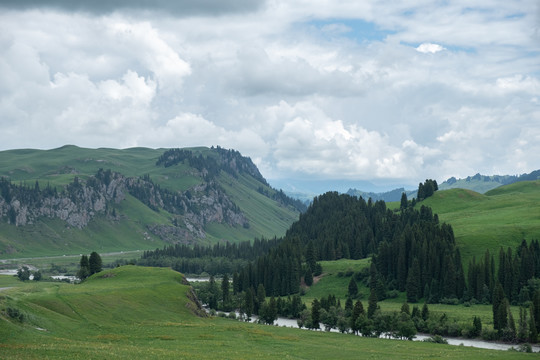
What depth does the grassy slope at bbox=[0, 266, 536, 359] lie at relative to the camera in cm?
7569

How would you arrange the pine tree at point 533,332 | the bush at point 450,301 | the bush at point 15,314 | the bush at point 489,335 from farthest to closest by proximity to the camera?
the bush at point 450,301
the bush at point 489,335
the pine tree at point 533,332
the bush at point 15,314

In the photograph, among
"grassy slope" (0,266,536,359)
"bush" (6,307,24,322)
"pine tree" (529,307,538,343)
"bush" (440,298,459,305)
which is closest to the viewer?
"grassy slope" (0,266,536,359)

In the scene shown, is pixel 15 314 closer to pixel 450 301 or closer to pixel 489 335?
pixel 489 335

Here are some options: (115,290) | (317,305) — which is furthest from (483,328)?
(115,290)

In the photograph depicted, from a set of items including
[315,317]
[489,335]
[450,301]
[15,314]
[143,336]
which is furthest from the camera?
[450,301]

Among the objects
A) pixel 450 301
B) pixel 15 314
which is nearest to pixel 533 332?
pixel 450 301

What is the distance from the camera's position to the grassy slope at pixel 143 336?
75688 millimetres

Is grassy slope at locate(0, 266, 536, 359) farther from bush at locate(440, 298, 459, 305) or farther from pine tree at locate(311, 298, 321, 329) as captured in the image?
bush at locate(440, 298, 459, 305)

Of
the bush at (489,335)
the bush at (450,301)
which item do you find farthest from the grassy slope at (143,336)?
the bush at (450,301)

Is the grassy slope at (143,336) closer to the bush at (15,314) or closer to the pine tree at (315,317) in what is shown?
the bush at (15,314)

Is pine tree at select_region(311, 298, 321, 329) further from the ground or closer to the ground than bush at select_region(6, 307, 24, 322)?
closer to the ground

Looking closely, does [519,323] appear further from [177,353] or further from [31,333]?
[31,333]

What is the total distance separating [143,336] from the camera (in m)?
103

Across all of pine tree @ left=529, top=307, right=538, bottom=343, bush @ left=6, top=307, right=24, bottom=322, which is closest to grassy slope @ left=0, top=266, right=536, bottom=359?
bush @ left=6, top=307, right=24, bottom=322
